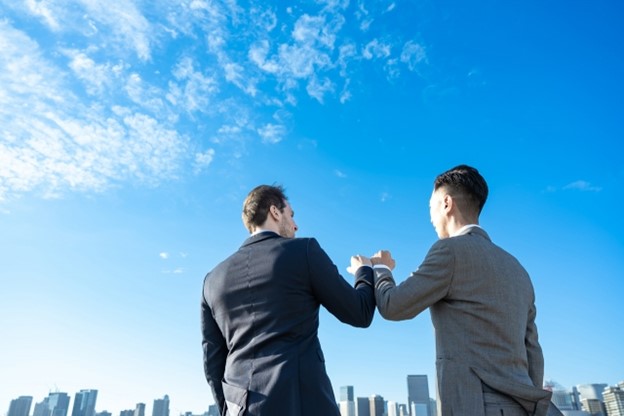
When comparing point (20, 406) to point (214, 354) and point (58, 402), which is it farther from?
point (214, 354)

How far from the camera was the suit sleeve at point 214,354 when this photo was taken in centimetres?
401

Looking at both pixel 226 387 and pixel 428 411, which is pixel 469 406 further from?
pixel 428 411

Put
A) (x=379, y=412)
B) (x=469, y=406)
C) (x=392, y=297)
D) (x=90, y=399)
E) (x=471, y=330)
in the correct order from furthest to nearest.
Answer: (x=90, y=399)
(x=379, y=412)
(x=392, y=297)
(x=471, y=330)
(x=469, y=406)

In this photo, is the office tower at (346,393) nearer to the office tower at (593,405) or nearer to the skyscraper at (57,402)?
the office tower at (593,405)

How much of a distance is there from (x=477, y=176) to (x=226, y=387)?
254 cm

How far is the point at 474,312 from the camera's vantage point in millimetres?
3316

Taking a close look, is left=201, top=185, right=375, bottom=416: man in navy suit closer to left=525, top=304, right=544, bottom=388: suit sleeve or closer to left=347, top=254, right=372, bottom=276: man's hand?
left=347, top=254, right=372, bottom=276: man's hand

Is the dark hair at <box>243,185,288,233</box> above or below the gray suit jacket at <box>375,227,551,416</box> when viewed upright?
above

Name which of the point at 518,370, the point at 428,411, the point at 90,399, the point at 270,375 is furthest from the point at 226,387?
the point at 90,399

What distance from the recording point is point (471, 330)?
3.27 m

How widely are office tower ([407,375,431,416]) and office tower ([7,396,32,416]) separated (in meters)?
131

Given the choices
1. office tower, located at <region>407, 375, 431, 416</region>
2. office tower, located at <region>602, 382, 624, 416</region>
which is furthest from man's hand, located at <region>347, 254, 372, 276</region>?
office tower, located at <region>602, 382, 624, 416</region>

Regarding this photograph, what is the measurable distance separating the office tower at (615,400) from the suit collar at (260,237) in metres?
148

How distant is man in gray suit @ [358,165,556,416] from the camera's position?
10.1ft
